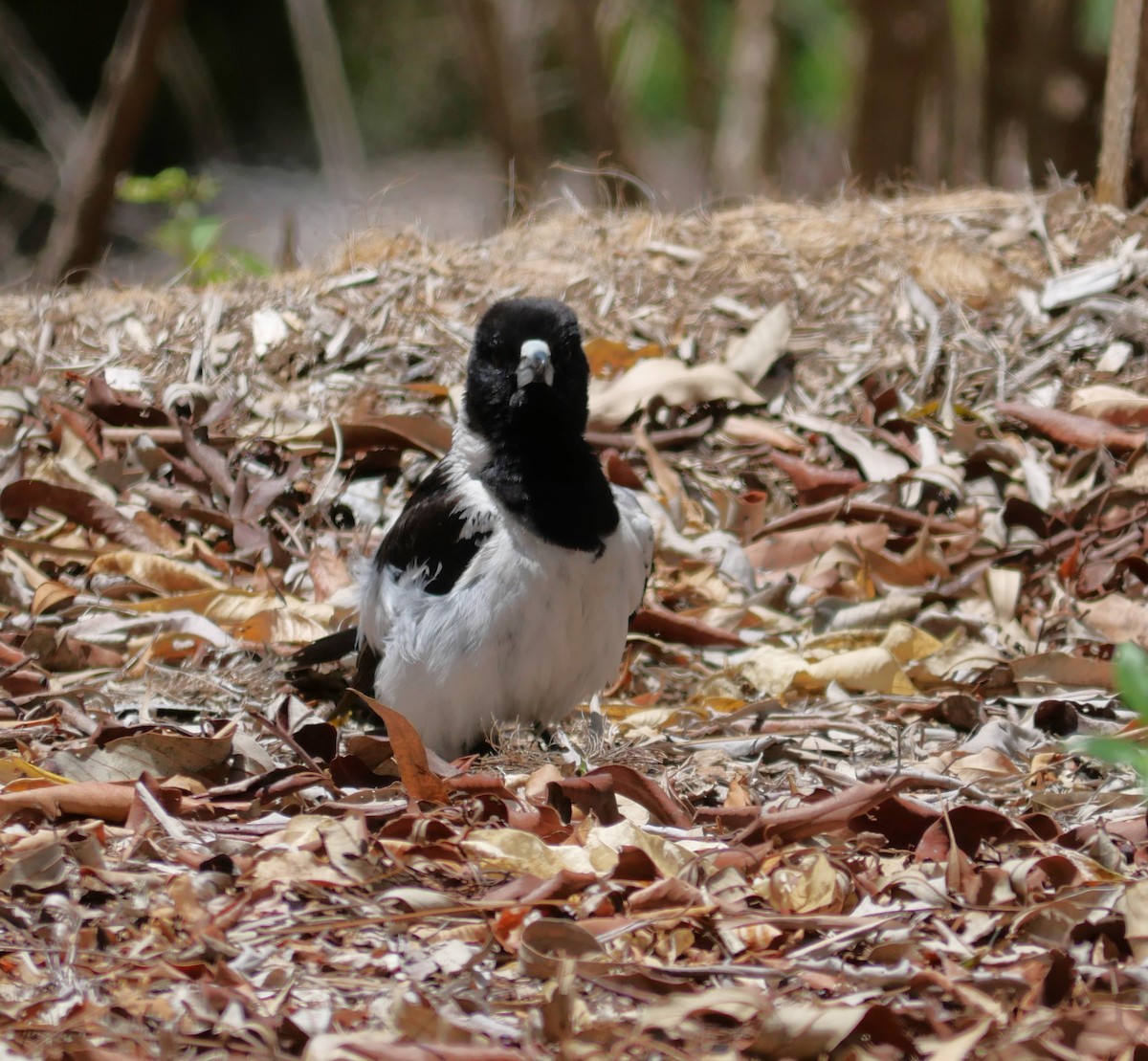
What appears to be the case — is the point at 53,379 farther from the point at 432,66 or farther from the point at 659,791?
the point at 432,66

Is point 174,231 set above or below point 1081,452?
above

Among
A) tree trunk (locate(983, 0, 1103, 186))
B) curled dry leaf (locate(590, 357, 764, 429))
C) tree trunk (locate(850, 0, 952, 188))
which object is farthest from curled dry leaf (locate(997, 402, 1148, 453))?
tree trunk (locate(850, 0, 952, 188))

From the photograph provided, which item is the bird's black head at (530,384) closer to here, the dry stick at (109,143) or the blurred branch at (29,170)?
the dry stick at (109,143)

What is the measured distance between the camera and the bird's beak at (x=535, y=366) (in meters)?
3.28

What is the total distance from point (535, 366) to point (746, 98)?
438 inches

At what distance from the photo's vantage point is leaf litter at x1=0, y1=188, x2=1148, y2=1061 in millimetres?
2014

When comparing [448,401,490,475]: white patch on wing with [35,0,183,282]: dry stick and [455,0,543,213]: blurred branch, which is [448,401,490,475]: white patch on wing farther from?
[455,0,543,213]: blurred branch

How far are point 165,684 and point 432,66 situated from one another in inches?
672

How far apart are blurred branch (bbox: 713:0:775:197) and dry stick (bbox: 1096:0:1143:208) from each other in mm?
6731

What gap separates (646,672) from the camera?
13.3ft

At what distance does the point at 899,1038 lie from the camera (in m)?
1.89

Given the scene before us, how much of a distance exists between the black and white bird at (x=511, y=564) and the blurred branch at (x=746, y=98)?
9151 millimetres

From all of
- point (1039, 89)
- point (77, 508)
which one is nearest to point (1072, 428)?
point (77, 508)

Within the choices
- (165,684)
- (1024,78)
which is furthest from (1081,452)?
(1024,78)
